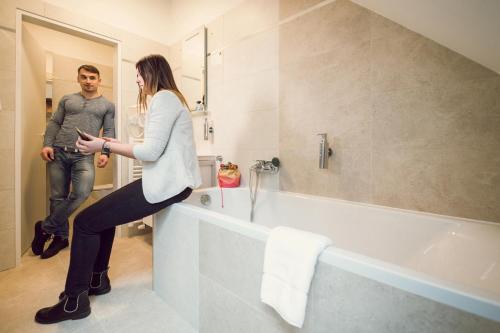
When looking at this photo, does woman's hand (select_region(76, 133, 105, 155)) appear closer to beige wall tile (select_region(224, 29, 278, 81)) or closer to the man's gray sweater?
the man's gray sweater

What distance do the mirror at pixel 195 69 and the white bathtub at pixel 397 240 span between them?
1.00m

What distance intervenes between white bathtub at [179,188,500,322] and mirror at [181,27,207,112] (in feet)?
3.27

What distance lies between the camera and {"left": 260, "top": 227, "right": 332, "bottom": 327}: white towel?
659 millimetres

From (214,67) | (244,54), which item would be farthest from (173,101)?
(214,67)

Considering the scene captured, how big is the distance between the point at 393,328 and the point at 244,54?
1.93 meters

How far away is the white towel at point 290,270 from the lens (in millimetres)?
659

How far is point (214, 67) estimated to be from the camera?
227cm

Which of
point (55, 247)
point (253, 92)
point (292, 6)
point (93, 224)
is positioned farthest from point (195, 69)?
point (55, 247)

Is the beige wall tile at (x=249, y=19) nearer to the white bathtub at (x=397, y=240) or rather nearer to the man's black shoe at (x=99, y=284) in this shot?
the white bathtub at (x=397, y=240)

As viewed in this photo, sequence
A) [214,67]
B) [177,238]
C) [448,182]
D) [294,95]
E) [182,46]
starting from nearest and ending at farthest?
[448,182]
[177,238]
[294,95]
[214,67]
[182,46]

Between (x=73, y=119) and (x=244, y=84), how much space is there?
139 cm

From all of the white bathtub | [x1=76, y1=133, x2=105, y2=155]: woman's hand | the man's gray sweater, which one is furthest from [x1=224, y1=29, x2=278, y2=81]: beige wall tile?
[x1=76, y1=133, x2=105, y2=155]: woman's hand

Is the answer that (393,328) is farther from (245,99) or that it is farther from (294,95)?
(245,99)

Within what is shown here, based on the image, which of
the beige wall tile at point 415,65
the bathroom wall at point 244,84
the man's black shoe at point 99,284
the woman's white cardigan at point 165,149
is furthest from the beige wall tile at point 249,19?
the man's black shoe at point 99,284
